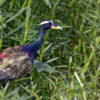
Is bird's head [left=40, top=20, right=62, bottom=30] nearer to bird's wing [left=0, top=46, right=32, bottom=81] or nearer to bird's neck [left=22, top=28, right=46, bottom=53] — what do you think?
bird's neck [left=22, top=28, right=46, bottom=53]

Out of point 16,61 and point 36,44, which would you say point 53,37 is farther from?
point 16,61

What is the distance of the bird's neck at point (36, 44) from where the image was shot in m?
5.36

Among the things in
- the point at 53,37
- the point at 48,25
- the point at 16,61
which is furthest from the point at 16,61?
the point at 53,37

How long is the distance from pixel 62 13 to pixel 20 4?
79cm

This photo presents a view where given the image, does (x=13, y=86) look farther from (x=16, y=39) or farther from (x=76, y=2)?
(x=76, y=2)

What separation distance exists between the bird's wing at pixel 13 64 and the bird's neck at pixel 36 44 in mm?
114

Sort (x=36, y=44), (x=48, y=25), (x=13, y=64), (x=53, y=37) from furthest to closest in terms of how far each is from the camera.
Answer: (x=53, y=37), (x=48, y=25), (x=36, y=44), (x=13, y=64)

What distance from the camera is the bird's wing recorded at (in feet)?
16.5

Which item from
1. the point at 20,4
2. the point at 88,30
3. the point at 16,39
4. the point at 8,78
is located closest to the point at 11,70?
the point at 8,78

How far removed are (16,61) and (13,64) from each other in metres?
0.06

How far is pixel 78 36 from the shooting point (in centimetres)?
623

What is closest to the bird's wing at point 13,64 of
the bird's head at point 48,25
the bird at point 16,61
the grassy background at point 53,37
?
the bird at point 16,61

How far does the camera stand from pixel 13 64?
5102 millimetres

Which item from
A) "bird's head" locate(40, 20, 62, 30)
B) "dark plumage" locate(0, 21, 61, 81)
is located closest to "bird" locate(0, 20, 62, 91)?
"dark plumage" locate(0, 21, 61, 81)
